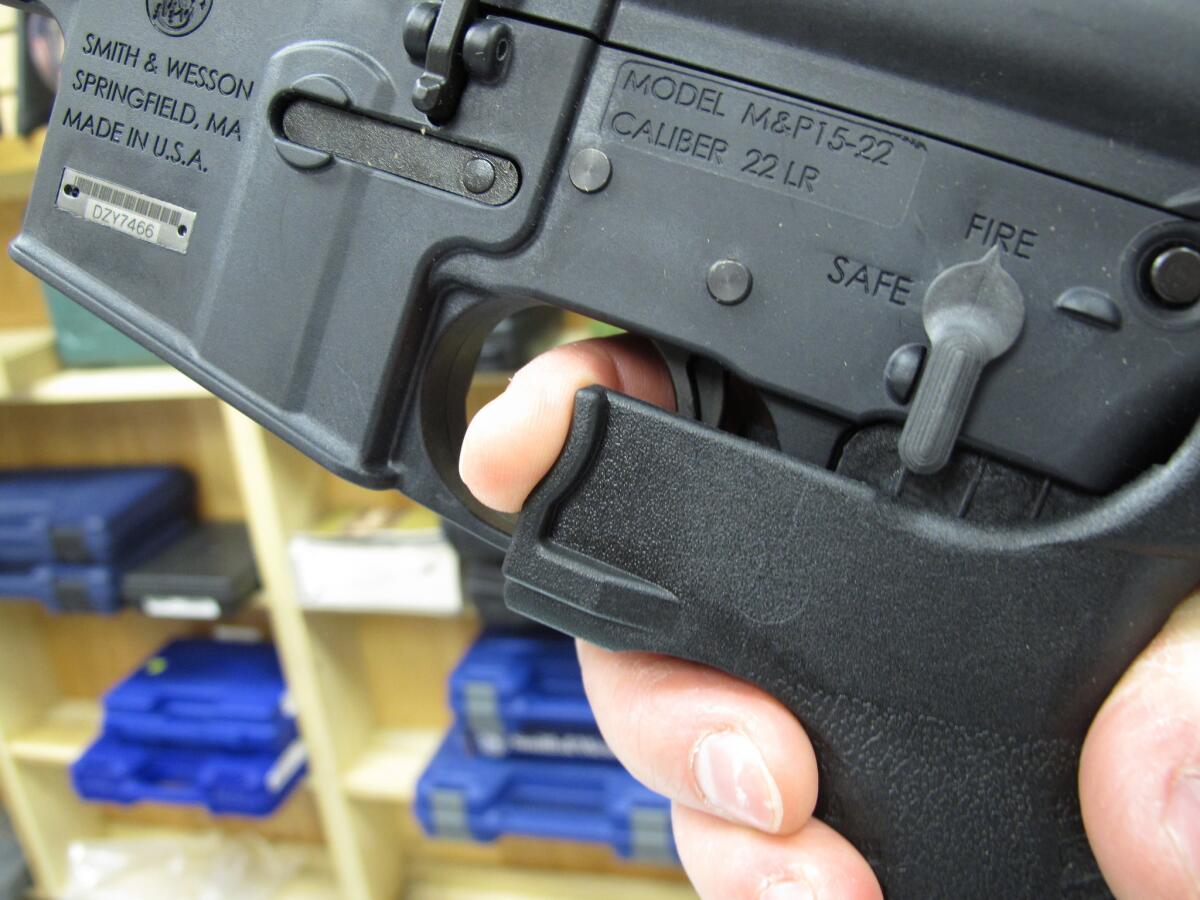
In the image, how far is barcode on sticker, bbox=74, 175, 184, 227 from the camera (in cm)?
47

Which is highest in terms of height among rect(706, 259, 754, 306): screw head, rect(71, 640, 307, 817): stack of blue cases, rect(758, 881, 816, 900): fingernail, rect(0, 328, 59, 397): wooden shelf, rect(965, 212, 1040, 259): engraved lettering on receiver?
rect(965, 212, 1040, 259): engraved lettering on receiver

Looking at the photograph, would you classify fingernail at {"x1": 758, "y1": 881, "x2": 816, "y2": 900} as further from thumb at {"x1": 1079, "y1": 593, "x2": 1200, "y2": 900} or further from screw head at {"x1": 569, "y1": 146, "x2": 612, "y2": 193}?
screw head at {"x1": 569, "y1": 146, "x2": 612, "y2": 193}

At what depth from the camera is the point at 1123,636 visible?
35cm

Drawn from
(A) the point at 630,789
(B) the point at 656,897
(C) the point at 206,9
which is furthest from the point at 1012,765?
(B) the point at 656,897

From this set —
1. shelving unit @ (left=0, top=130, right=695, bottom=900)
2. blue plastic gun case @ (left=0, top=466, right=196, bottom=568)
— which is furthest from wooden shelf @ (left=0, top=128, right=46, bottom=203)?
blue plastic gun case @ (left=0, top=466, right=196, bottom=568)

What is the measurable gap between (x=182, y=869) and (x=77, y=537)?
677mm

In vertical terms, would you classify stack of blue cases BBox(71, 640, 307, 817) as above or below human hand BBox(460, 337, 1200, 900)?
below

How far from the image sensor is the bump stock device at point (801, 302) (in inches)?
13.4

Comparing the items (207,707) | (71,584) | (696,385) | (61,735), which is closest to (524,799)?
(207,707)

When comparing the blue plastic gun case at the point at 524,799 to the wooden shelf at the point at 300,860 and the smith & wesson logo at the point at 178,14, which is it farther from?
the smith & wesson logo at the point at 178,14

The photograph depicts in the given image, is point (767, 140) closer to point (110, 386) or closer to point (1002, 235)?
point (1002, 235)

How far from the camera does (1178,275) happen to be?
33 centimetres

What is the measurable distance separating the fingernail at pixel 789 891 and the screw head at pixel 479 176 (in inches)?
13.8

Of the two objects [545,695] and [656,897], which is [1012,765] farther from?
[656,897]
